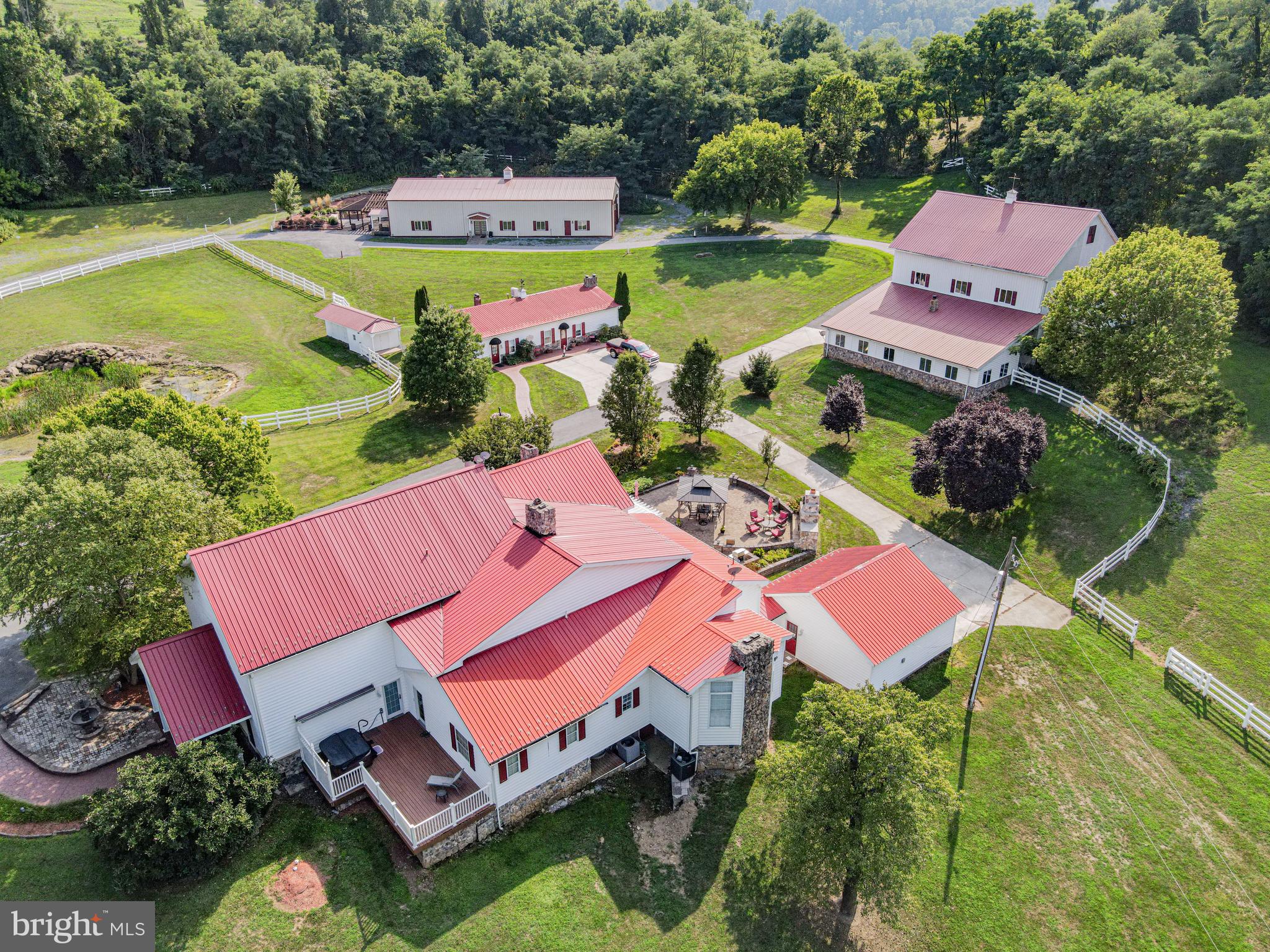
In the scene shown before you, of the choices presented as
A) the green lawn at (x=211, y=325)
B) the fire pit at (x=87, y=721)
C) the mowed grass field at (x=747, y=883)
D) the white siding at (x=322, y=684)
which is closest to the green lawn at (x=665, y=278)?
the green lawn at (x=211, y=325)

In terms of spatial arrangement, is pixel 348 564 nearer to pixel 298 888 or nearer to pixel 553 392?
pixel 298 888

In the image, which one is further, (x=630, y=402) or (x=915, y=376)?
(x=915, y=376)

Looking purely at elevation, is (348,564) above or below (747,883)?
above

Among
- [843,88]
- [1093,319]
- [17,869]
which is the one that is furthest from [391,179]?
[17,869]

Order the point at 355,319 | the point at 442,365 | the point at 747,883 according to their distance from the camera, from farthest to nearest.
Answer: the point at 355,319 < the point at 442,365 < the point at 747,883

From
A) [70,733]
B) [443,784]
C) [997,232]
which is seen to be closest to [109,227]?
[70,733]

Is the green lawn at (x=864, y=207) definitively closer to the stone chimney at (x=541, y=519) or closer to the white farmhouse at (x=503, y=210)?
the white farmhouse at (x=503, y=210)

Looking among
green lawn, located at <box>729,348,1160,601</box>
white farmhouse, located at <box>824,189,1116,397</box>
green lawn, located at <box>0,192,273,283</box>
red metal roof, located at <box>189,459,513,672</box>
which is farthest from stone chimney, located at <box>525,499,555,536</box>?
green lawn, located at <box>0,192,273,283</box>
